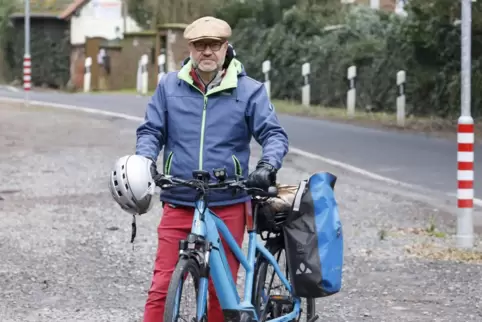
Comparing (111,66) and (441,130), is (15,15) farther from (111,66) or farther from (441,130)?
(441,130)

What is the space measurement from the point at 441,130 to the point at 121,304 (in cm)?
1509

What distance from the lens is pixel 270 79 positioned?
3434 centimetres

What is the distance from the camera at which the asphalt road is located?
15.1 m

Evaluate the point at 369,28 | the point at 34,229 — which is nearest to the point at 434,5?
the point at 369,28

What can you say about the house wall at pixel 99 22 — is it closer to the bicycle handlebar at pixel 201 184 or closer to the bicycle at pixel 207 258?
the bicycle at pixel 207 258

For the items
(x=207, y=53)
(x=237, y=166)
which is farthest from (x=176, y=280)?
(x=207, y=53)

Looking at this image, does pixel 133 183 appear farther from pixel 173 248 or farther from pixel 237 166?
pixel 237 166

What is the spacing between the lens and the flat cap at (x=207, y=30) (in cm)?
557

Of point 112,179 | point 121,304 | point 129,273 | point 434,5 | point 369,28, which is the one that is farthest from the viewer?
point 369,28

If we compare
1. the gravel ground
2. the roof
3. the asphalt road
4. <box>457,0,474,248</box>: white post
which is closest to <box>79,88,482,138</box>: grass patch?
the asphalt road

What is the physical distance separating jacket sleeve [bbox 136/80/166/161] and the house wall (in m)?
51.6

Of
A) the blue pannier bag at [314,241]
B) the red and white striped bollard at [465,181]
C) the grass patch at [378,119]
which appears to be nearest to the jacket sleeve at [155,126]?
the blue pannier bag at [314,241]

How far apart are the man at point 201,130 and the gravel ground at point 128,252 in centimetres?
173

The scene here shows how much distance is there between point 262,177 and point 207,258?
17.2 inches
